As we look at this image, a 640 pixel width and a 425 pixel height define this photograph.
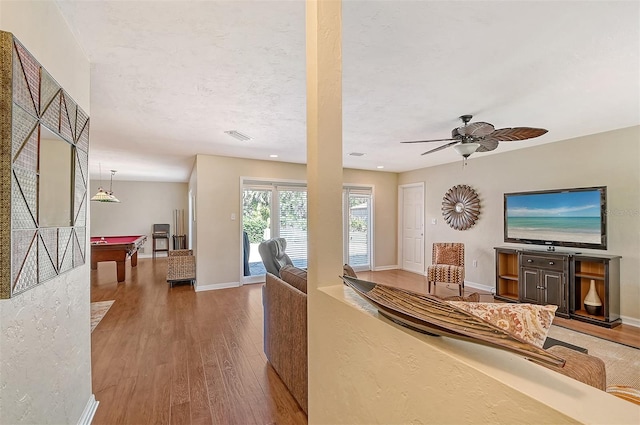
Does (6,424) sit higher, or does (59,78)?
(59,78)

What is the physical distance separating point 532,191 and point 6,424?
18.2ft

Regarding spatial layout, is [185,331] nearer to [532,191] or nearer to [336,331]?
[336,331]

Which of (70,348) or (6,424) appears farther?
(70,348)

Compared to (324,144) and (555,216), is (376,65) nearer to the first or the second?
(324,144)

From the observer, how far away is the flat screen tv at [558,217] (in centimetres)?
372

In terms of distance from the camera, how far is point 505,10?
1545 mm

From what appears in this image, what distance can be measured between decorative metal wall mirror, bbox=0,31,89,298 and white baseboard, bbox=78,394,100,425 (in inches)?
37.8

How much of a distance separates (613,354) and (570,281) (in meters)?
1.12

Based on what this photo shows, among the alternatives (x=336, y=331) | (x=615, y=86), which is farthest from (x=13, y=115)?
(x=615, y=86)

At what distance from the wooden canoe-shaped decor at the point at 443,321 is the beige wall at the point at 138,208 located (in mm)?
9668

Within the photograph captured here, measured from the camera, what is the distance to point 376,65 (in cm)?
211

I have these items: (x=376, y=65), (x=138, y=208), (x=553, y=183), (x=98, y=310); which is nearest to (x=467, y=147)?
(x=376, y=65)

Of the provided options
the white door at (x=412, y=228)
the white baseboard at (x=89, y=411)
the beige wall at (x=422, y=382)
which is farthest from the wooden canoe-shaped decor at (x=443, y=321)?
the white door at (x=412, y=228)

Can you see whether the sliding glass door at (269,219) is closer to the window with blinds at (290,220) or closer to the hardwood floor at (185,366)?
the window with blinds at (290,220)
